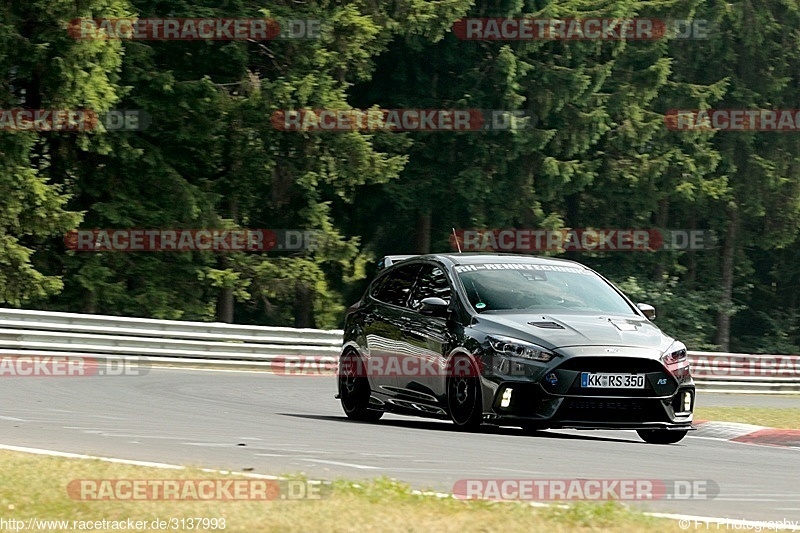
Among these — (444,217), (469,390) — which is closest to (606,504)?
(469,390)

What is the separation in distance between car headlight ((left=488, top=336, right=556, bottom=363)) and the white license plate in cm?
35

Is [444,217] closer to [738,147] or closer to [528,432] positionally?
[738,147]

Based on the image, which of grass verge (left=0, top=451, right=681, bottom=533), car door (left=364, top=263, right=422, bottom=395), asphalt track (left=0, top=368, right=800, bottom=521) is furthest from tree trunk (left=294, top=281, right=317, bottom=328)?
grass verge (left=0, top=451, right=681, bottom=533)

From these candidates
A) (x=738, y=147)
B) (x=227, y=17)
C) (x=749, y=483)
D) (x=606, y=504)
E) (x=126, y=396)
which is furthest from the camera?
(x=738, y=147)

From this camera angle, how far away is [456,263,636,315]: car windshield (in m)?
14.0

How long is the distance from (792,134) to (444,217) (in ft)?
46.3

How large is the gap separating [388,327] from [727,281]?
1535 inches

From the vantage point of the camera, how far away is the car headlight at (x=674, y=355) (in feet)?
43.2

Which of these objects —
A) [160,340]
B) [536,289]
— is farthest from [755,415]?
[160,340]

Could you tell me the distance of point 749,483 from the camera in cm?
1041

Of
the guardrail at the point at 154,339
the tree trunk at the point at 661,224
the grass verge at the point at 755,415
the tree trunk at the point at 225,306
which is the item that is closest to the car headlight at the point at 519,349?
the grass verge at the point at 755,415

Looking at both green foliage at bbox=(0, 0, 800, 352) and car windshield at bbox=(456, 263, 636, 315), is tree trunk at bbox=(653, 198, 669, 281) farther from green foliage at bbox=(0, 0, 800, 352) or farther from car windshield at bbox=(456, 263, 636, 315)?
car windshield at bbox=(456, 263, 636, 315)

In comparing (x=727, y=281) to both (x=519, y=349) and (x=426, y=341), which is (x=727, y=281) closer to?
(x=426, y=341)

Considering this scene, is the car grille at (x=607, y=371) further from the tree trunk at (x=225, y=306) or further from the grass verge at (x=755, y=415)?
the tree trunk at (x=225, y=306)
